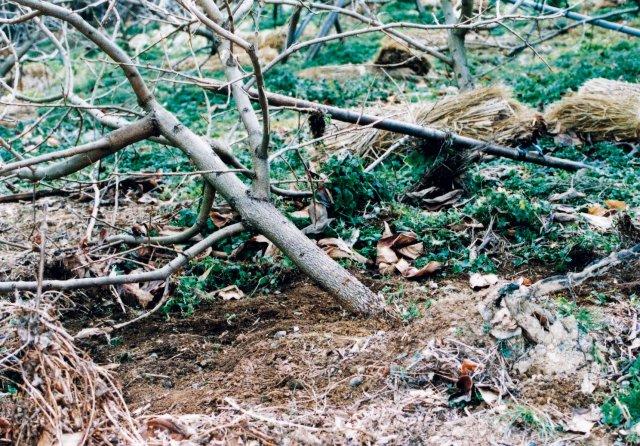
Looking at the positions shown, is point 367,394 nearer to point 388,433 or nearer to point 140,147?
point 388,433

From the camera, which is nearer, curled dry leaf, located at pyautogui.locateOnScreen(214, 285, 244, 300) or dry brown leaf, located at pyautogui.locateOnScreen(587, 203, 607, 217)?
curled dry leaf, located at pyautogui.locateOnScreen(214, 285, 244, 300)

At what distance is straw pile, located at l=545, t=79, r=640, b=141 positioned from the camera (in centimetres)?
598

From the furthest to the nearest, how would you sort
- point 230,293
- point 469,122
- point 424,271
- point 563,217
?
point 469,122 → point 563,217 → point 230,293 → point 424,271

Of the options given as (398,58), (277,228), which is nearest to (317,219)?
(277,228)

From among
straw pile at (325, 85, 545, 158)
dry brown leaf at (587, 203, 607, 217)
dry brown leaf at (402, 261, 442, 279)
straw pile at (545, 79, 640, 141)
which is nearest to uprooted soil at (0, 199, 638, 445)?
dry brown leaf at (402, 261, 442, 279)

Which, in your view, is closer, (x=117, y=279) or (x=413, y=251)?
(x=117, y=279)

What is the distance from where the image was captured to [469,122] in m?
6.06

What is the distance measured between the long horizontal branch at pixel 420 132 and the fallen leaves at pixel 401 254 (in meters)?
0.72

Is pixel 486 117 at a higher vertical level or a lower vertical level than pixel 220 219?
lower

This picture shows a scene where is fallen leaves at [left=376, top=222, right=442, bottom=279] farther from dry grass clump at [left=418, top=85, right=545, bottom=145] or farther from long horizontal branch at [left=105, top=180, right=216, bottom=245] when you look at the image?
dry grass clump at [left=418, top=85, right=545, bottom=145]

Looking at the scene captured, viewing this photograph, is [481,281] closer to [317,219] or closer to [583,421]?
[317,219]

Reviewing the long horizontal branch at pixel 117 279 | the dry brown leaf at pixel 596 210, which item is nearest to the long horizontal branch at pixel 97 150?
the long horizontal branch at pixel 117 279

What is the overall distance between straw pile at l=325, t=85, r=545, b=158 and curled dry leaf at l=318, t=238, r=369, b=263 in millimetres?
1495

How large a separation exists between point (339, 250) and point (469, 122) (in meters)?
2.14
